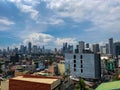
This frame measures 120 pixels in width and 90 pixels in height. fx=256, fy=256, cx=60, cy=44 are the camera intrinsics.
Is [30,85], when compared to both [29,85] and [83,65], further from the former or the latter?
[83,65]

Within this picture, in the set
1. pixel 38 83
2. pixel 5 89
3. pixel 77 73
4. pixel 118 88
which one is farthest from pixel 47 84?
pixel 77 73

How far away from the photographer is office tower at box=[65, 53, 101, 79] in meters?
104

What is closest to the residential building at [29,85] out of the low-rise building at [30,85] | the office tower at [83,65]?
the low-rise building at [30,85]

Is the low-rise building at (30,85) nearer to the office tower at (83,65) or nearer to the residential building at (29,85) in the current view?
the residential building at (29,85)

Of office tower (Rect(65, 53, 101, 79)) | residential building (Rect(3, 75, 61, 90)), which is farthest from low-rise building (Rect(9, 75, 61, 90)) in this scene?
office tower (Rect(65, 53, 101, 79))

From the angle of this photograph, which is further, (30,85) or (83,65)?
(83,65)

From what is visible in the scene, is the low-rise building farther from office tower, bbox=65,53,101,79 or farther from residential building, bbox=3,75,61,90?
office tower, bbox=65,53,101,79

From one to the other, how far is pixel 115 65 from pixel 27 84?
10741 cm

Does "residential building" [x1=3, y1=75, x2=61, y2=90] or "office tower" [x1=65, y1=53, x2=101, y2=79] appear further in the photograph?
"office tower" [x1=65, y1=53, x2=101, y2=79]

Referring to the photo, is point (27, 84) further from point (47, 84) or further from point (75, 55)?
point (75, 55)

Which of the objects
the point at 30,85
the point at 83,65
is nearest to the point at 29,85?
the point at 30,85

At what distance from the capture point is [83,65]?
10406 cm

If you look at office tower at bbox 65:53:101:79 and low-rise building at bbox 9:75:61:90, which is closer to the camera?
low-rise building at bbox 9:75:61:90

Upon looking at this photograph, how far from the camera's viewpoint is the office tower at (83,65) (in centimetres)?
10350
